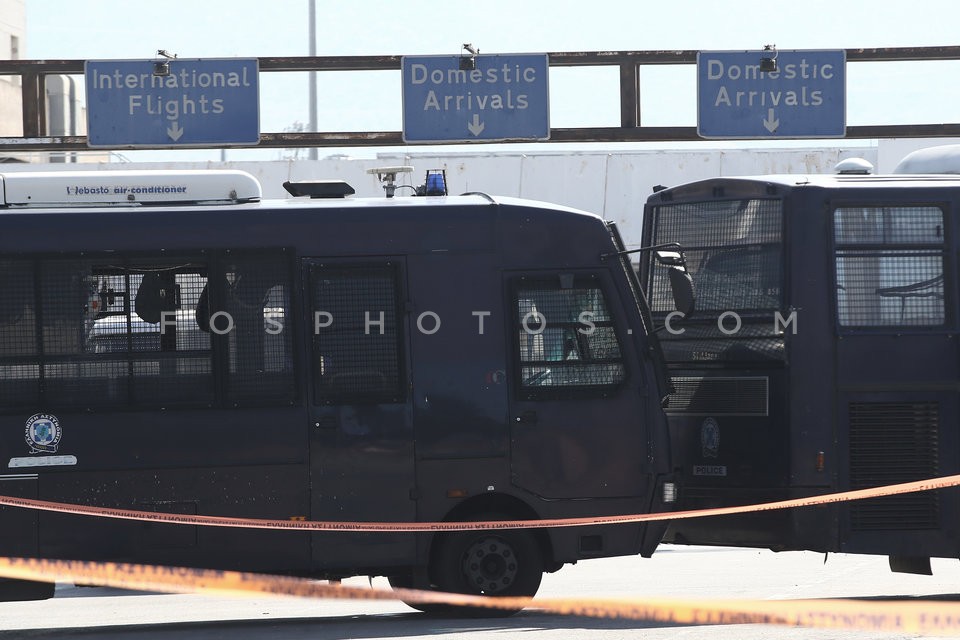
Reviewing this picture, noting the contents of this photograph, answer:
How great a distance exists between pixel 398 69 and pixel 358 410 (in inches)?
316

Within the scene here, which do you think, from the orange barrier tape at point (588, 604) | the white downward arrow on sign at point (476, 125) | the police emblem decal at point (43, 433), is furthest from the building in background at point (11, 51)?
the orange barrier tape at point (588, 604)

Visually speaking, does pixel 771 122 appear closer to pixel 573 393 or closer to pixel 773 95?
pixel 773 95

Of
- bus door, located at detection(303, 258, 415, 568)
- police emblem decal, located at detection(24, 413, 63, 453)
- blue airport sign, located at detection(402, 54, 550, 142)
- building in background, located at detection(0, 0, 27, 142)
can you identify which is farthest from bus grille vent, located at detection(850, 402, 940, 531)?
building in background, located at detection(0, 0, 27, 142)

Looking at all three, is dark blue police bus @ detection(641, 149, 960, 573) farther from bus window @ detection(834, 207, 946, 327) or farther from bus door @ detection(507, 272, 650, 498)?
bus door @ detection(507, 272, 650, 498)

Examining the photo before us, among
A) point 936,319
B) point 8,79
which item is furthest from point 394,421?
point 8,79

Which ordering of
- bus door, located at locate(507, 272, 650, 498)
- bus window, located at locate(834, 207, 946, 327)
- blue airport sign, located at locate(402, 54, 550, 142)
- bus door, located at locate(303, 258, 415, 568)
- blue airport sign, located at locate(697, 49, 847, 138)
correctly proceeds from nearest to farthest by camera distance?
bus door, located at locate(303, 258, 415, 568) → bus door, located at locate(507, 272, 650, 498) → bus window, located at locate(834, 207, 946, 327) → blue airport sign, located at locate(402, 54, 550, 142) → blue airport sign, located at locate(697, 49, 847, 138)

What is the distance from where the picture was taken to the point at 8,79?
3303 centimetres

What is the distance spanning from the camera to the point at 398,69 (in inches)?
670

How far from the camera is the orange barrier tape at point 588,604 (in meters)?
8.89

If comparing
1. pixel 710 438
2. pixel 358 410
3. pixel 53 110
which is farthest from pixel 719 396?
pixel 53 110

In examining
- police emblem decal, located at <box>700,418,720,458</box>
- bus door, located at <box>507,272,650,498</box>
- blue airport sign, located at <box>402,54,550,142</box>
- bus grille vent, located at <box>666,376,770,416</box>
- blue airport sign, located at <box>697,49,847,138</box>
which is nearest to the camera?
bus door, located at <box>507,272,650,498</box>

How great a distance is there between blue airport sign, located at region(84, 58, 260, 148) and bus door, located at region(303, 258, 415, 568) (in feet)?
24.7

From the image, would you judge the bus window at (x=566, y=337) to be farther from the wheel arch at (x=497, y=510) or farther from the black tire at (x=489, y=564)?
the black tire at (x=489, y=564)

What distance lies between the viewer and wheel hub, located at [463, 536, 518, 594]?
33.1 ft
